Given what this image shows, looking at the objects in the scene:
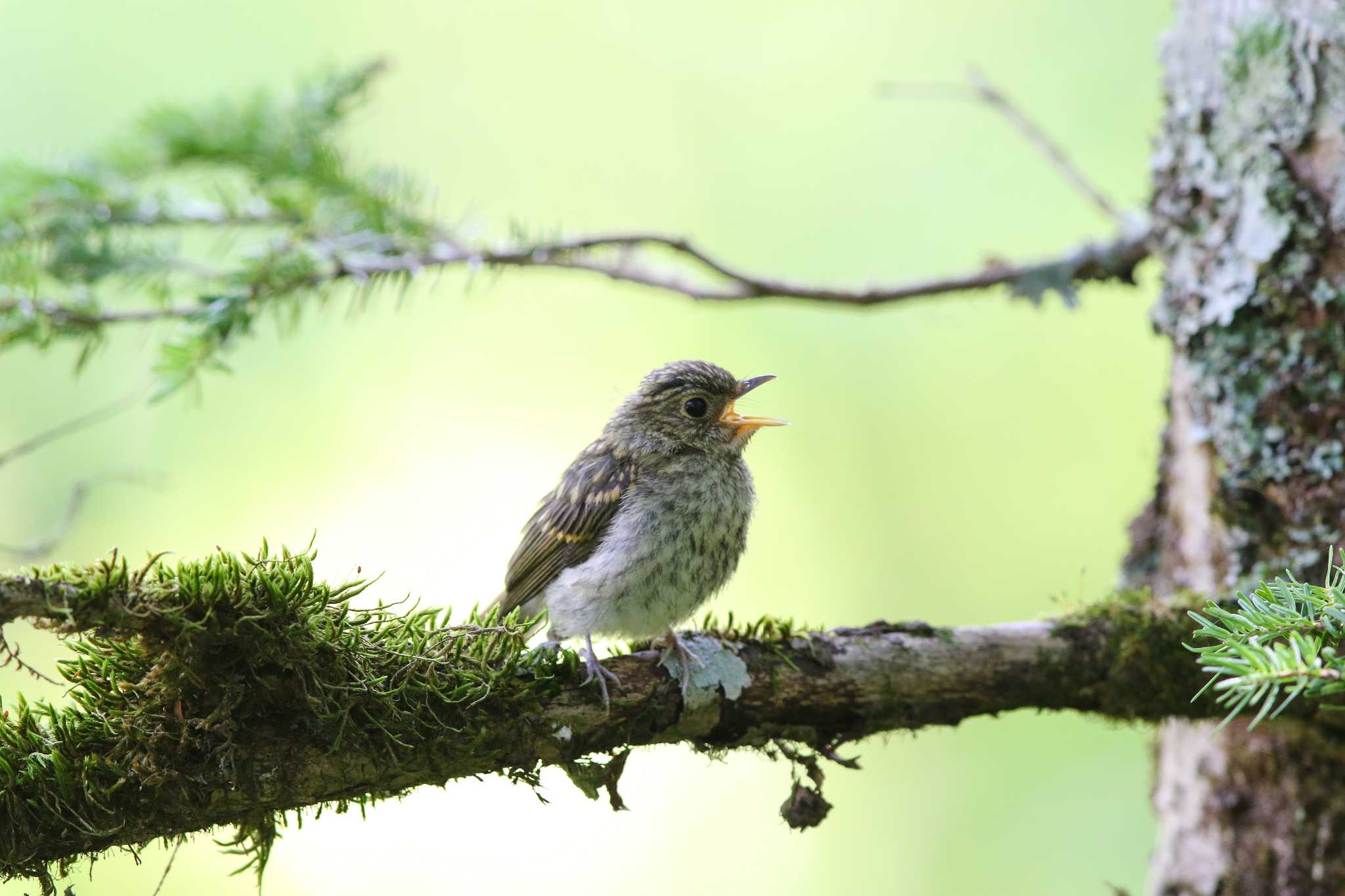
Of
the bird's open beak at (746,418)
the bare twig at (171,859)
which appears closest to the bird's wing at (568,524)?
the bird's open beak at (746,418)

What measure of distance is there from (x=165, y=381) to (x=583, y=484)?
4.64ft

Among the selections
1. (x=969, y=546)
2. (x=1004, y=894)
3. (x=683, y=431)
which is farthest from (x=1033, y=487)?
(x=683, y=431)

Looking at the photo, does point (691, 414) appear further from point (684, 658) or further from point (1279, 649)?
point (1279, 649)

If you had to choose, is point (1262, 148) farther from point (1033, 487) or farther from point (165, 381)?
point (1033, 487)

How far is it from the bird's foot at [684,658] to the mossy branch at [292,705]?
0.8 inches

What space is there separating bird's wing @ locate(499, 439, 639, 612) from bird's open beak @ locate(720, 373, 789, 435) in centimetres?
42

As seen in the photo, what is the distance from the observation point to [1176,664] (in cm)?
315

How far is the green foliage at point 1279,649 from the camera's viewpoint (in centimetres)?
151

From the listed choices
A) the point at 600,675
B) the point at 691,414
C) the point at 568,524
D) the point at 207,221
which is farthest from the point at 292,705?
the point at 207,221

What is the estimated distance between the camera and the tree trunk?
3.25 meters

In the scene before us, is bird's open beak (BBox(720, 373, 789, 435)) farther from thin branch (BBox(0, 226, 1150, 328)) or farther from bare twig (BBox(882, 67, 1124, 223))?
bare twig (BBox(882, 67, 1124, 223))

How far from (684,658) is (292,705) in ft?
3.33

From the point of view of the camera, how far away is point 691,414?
13.2 feet

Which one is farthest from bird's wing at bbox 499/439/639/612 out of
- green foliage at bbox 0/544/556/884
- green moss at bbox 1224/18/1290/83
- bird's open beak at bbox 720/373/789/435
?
green moss at bbox 1224/18/1290/83
